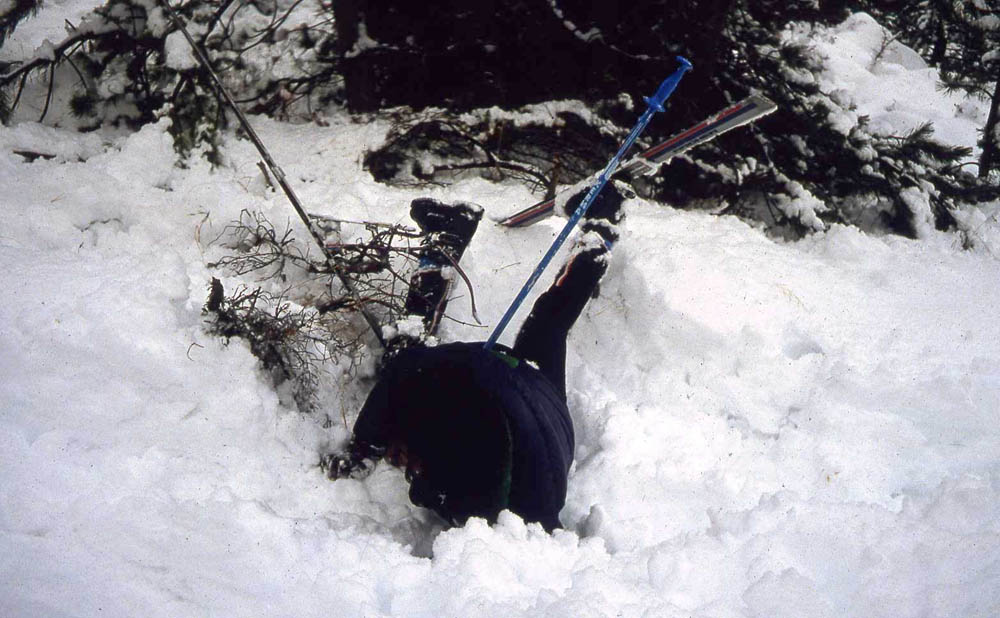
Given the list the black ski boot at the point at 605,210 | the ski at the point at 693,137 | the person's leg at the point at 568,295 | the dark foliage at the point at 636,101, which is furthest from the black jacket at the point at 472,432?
the dark foliage at the point at 636,101

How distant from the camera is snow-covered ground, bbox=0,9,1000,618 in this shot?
4.76 feet

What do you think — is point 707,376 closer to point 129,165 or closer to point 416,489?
point 416,489

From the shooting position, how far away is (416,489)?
205 centimetres

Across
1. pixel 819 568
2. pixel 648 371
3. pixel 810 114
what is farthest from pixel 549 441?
pixel 810 114

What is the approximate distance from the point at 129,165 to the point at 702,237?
3.42 metres

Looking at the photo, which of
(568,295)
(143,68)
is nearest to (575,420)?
(568,295)

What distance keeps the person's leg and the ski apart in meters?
0.19

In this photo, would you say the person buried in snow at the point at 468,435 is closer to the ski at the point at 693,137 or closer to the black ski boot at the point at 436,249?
the black ski boot at the point at 436,249

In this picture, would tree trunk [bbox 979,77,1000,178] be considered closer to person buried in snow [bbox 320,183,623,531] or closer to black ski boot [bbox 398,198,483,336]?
black ski boot [bbox 398,198,483,336]

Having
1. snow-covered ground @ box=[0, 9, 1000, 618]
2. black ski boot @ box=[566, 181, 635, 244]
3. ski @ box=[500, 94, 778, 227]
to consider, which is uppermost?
ski @ box=[500, 94, 778, 227]

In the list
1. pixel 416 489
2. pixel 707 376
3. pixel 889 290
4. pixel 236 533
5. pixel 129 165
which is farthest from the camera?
pixel 889 290

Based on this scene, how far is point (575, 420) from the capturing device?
266 centimetres

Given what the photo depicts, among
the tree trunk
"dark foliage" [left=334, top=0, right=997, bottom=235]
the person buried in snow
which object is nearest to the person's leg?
the person buried in snow

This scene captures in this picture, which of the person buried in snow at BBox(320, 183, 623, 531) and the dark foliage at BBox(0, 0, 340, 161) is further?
the dark foliage at BBox(0, 0, 340, 161)
